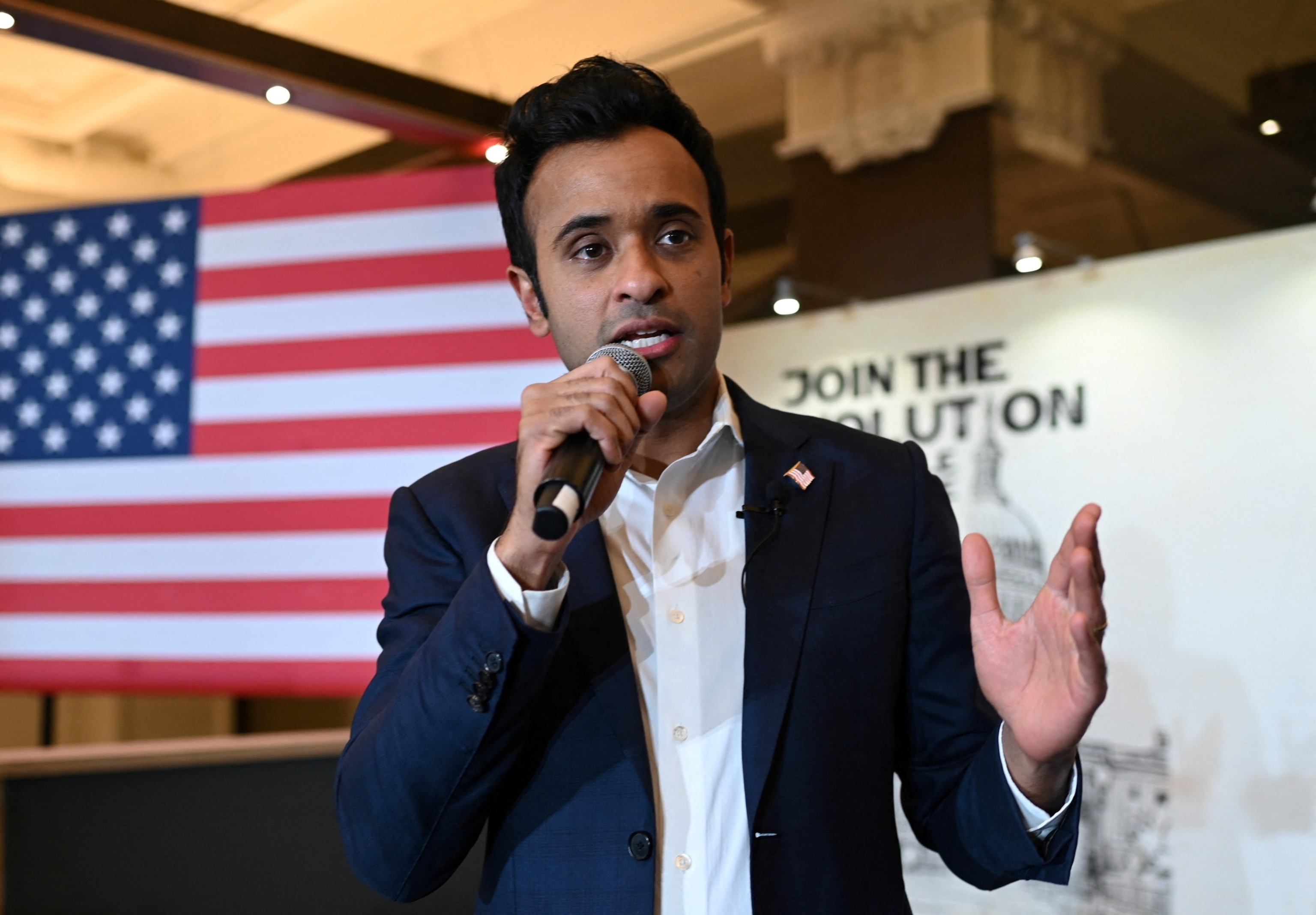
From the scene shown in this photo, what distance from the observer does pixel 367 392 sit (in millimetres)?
3344

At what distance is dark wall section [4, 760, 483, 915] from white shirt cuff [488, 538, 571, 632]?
5.58ft

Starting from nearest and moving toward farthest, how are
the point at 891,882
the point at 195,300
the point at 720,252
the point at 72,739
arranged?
the point at 891,882, the point at 720,252, the point at 195,300, the point at 72,739

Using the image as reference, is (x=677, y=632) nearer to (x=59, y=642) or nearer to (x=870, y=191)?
(x=59, y=642)

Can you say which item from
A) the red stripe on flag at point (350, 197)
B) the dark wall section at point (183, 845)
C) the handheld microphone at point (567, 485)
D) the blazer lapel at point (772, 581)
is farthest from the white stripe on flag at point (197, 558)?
the handheld microphone at point (567, 485)

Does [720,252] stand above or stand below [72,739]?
above

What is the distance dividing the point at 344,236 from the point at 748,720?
101 inches

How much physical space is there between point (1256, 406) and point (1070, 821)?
259cm

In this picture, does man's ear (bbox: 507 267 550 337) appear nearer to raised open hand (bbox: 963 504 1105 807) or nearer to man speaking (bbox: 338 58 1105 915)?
man speaking (bbox: 338 58 1105 915)

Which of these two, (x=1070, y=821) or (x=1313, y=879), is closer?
(x=1070, y=821)

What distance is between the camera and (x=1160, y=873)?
11.6 ft

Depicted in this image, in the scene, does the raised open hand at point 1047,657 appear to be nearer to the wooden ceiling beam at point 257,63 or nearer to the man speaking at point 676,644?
the man speaking at point 676,644

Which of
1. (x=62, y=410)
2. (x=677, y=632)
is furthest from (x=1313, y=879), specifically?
(x=62, y=410)

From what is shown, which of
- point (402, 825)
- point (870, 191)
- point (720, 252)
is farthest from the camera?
point (870, 191)

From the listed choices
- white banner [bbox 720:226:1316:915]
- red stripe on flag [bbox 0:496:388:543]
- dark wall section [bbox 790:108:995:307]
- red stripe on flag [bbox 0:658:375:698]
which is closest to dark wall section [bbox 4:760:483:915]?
red stripe on flag [bbox 0:658:375:698]
